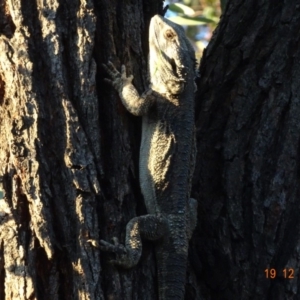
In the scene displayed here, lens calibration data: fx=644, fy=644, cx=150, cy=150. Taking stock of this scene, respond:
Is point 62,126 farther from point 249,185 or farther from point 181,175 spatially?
point 249,185

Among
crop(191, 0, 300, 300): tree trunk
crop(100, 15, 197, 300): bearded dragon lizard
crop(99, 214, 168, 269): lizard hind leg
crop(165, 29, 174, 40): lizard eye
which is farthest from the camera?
crop(165, 29, 174, 40): lizard eye

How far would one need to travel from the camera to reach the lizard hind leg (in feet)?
11.6

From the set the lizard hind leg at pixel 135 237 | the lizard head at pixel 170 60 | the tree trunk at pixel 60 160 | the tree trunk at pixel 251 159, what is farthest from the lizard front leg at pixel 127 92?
the lizard hind leg at pixel 135 237

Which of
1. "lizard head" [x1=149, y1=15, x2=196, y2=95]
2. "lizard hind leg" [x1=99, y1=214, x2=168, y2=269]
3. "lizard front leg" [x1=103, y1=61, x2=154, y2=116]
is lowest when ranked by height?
"lizard hind leg" [x1=99, y1=214, x2=168, y2=269]

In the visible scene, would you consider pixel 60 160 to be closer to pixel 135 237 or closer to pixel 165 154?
pixel 135 237

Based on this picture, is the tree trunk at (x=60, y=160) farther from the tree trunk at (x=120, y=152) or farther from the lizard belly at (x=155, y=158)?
the lizard belly at (x=155, y=158)

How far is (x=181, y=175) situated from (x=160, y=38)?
3.45 ft

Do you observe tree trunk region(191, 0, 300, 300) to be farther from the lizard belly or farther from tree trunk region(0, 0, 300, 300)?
the lizard belly

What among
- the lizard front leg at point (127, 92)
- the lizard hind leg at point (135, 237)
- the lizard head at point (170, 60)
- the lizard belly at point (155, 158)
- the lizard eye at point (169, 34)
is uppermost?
the lizard eye at point (169, 34)

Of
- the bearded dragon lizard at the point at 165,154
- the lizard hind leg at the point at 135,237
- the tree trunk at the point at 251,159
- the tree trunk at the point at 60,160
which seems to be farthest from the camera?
the tree trunk at the point at 251,159

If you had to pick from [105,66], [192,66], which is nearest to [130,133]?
[105,66]

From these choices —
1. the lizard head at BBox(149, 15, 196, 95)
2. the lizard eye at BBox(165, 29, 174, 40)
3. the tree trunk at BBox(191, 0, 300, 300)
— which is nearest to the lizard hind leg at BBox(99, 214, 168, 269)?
the tree trunk at BBox(191, 0, 300, 300)

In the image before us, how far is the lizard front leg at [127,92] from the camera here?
3918mm

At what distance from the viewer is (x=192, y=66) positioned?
16.1ft
